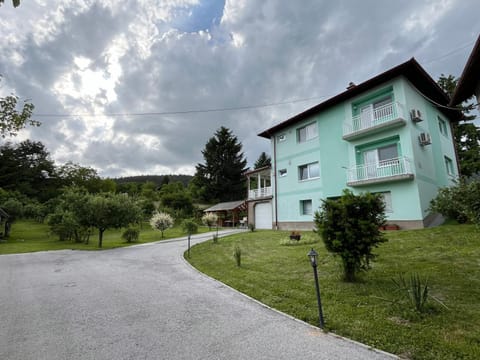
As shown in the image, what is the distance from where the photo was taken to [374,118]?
1363cm

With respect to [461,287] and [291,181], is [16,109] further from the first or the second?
[291,181]

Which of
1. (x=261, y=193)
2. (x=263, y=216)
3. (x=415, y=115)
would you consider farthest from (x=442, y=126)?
(x=263, y=216)

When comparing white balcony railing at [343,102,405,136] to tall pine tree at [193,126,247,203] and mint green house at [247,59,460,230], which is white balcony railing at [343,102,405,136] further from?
tall pine tree at [193,126,247,203]

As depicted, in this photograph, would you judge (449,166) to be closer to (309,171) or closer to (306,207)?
(309,171)

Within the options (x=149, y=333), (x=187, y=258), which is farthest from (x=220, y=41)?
(x=149, y=333)

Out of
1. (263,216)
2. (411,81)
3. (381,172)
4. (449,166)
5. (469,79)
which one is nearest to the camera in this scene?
(469,79)

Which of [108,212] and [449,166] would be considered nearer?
[108,212]

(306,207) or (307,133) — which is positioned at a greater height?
(307,133)

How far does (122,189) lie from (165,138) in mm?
44342

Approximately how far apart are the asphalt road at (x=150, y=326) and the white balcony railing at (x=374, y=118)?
12.8m

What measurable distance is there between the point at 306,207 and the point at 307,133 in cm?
572

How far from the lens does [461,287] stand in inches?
171

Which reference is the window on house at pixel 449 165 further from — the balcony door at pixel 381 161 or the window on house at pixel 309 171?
the window on house at pixel 309 171

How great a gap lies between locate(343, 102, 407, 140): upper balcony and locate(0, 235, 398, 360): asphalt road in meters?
12.3
